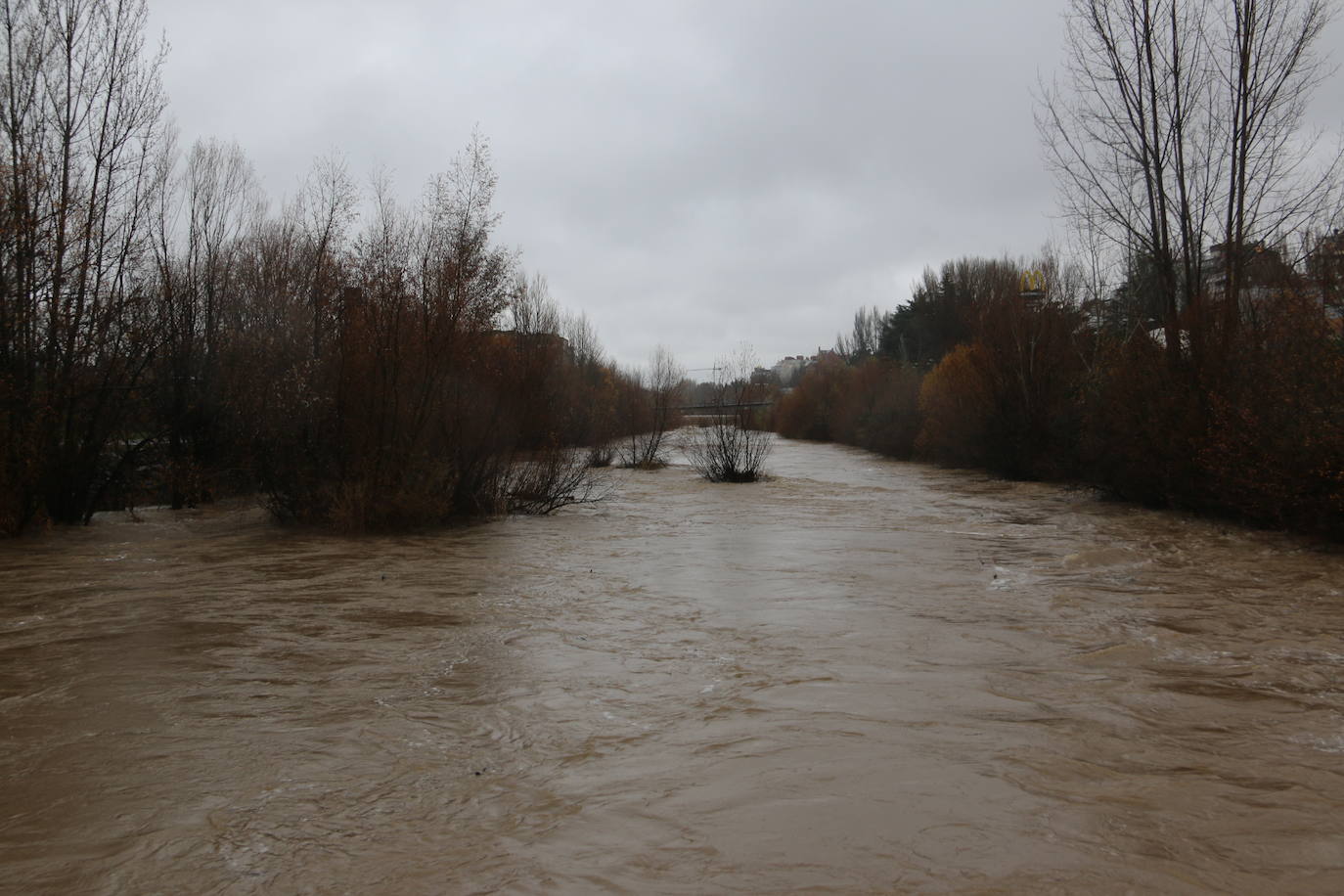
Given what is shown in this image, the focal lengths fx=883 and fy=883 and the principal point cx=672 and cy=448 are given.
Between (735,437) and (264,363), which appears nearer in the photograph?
(264,363)

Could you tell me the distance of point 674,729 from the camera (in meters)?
4.57

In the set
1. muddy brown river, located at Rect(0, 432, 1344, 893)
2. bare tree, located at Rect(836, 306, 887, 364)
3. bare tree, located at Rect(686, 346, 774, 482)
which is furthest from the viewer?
bare tree, located at Rect(836, 306, 887, 364)

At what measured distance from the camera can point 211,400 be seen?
16.6 m

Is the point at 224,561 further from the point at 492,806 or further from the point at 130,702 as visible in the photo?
the point at 492,806

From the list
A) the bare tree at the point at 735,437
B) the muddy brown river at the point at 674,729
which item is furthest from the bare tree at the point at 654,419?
the muddy brown river at the point at 674,729

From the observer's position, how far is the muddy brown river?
310 cm

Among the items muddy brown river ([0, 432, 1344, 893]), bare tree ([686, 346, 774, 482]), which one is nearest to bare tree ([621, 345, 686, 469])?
bare tree ([686, 346, 774, 482])

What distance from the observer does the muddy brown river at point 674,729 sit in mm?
3104

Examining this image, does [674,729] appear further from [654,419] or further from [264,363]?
[654,419]

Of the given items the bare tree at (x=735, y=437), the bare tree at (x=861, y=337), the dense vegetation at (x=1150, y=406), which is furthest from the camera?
the bare tree at (x=861, y=337)

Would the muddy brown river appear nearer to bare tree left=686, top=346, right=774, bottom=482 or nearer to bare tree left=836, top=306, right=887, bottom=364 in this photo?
bare tree left=686, top=346, right=774, bottom=482

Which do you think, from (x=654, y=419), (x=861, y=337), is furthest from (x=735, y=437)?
(x=861, y=337)

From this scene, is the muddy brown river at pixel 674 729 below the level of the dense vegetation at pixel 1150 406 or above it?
below

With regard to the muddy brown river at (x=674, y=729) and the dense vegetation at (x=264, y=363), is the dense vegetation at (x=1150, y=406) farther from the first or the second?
the dense vegetation at (x=264, y=363)
